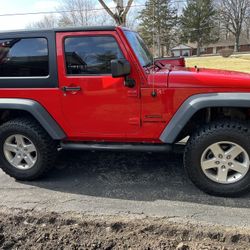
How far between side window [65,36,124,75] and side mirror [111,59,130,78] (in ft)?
0.81

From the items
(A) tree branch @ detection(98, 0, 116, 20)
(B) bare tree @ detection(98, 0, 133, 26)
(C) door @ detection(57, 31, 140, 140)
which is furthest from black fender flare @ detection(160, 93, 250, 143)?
(A) tree branch @ detection(98, 0, 116, 20)

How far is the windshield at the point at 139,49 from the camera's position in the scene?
4.34 metres

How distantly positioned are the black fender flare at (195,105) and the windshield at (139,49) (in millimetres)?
781

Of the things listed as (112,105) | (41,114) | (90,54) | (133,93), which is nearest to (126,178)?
(112,105)

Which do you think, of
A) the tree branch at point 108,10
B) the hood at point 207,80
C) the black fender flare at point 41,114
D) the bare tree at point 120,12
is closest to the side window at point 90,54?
the black fender flare at point 41,114

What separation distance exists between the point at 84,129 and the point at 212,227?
1932 millimetres

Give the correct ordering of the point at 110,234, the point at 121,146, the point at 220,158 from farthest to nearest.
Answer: the point at 121,146, the point at 220,158, the point at 110,234

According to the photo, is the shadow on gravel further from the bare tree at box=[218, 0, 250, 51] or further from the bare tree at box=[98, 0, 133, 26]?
the bare tree at box=[218, 0, 250, 51]

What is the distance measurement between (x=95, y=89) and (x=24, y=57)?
1050mm

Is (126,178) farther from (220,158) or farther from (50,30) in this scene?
(50,30)

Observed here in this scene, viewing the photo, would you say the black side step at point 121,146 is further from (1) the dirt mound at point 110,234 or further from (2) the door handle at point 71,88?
(1) the dirt mound at point 110,234

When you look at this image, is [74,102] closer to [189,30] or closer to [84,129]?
[84,129]

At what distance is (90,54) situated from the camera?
14.1 ft

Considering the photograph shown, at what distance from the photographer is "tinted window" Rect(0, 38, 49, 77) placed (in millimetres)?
4445
